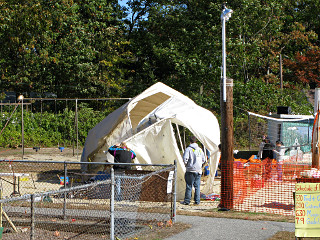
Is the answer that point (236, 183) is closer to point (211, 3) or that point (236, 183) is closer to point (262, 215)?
point (262, 215)

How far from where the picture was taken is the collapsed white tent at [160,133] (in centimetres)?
1509

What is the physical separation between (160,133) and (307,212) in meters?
7.90

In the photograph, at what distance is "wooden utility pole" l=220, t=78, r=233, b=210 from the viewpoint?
1239 centimetres

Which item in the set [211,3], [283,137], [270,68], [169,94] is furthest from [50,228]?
[270,68]

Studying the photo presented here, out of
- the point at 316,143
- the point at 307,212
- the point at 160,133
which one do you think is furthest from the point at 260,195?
the point at 307,212

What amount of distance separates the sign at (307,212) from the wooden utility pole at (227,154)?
4.61 m

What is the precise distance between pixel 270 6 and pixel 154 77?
33.1 feet

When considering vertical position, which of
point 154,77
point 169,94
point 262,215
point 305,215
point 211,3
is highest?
point 211,3

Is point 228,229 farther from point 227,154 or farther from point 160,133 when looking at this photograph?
point 160,133

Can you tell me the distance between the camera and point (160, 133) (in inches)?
599

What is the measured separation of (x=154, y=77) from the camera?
125 feet

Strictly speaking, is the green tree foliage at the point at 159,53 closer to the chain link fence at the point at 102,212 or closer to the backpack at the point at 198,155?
the backpack at the point at 198,155

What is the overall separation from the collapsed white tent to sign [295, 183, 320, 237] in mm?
6985

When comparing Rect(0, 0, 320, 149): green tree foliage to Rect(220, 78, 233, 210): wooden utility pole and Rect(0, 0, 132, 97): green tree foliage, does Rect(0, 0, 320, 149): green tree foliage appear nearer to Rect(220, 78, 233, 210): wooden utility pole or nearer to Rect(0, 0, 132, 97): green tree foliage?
Rect(0, 0, 132, 97): green tree foliage
